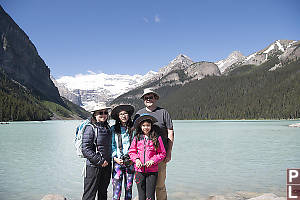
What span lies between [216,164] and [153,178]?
38.4 ft

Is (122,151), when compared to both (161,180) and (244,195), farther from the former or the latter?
(244,195)

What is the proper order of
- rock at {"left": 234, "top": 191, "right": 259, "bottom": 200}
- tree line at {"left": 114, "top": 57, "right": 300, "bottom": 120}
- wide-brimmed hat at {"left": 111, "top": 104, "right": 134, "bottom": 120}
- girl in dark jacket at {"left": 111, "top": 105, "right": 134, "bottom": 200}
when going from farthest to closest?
tree line at {"left": 114, "top": 57, "right": 300, "bottom": 120}, rock at {"left": 234, "top": 191, "right": 259, "bottom": 200}, wide-brimmed hat at {"left": 111, "top": 104, "right": 134, "bottom": 120}, girl in dark jacket at {"left": 111, "top": 105, "right": 134, "bottom": 200}

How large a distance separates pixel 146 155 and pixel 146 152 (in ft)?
0.21

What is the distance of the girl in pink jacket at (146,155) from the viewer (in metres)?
5.72

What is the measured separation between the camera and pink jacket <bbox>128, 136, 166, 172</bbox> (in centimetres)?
573

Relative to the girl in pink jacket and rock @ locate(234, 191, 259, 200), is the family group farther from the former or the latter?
rock @ locate(234, 191, 259, 200)

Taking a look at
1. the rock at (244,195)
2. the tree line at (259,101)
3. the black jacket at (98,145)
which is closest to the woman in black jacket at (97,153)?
the black jacket at (98,145)

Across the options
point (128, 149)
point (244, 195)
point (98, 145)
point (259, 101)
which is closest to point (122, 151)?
point (128, 149)

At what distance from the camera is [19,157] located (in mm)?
19406

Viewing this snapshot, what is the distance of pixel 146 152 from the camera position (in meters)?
5.77

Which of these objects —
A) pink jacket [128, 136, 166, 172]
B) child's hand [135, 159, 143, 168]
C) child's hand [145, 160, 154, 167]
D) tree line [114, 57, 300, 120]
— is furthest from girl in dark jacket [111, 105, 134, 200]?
tree line [114, 57, 300, 120]

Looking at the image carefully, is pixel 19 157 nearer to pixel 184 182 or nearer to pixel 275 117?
pixel 184 182

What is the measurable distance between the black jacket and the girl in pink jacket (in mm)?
578

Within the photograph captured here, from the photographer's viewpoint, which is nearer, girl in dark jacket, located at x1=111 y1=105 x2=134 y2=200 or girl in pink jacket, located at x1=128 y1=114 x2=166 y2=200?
girl in pink jacket, located at x1=128 y1=114 x2=166 y2=200
